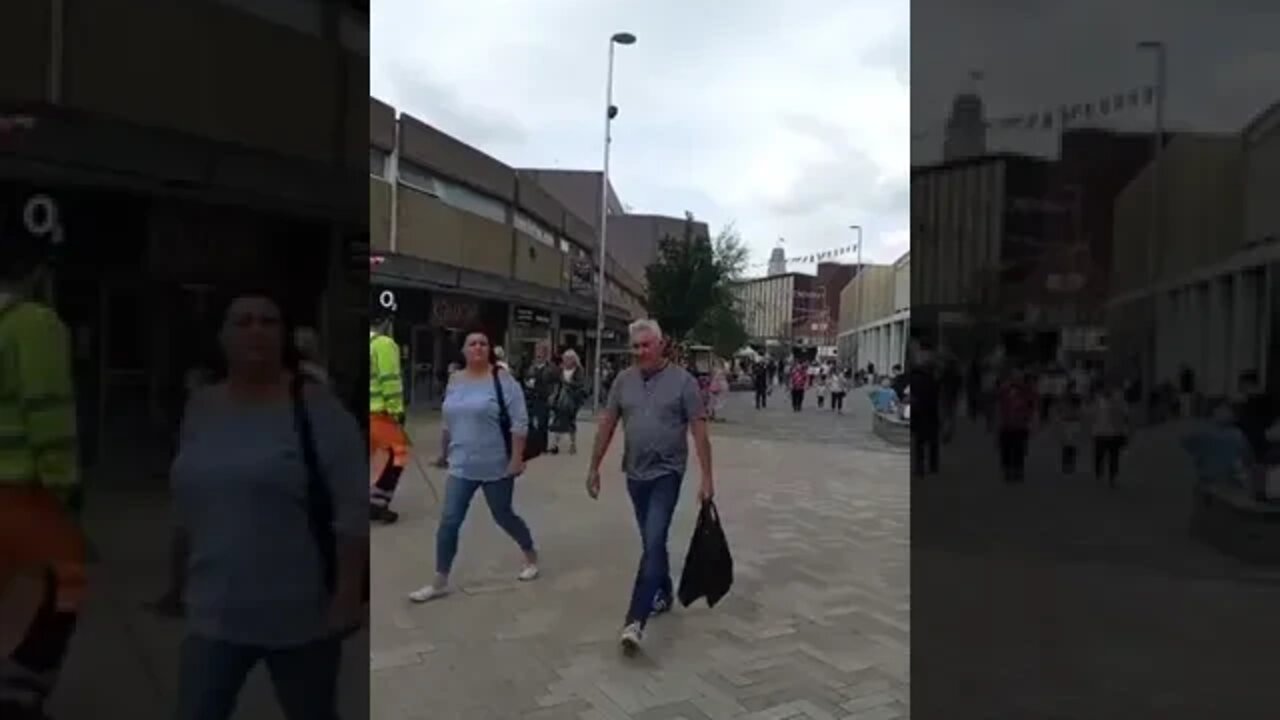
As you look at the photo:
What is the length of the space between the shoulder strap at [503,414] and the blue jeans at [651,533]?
0.94m

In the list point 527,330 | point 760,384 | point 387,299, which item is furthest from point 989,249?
point 760,384

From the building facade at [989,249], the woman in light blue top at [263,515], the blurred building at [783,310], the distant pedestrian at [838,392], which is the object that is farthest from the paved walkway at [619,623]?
the distant pedestrian at [838,392]

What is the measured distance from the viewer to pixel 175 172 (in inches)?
79.2

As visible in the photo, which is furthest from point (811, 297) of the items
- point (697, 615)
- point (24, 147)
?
point (24, 147)

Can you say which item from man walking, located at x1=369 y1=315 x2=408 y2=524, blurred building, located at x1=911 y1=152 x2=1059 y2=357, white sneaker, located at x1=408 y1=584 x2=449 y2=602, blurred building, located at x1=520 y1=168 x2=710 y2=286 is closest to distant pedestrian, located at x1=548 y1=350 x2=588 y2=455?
blurred building, located at x1=520 y1=168 x2=710 y2=286

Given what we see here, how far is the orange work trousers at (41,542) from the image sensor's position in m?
1.95

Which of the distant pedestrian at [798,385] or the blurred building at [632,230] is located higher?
the blurred building at [632,230]

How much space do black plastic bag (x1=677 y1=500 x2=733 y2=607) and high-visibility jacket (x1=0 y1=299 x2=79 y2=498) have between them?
2.95m

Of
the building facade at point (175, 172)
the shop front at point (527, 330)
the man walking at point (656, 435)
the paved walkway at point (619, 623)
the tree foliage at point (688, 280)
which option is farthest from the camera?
the shop front at point (527, 330)

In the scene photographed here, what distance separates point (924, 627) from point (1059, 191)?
1.30 metres

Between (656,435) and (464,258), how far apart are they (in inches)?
127

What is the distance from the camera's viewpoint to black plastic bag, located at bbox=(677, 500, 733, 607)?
14.9 feet

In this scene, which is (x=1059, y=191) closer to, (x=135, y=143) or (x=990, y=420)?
(x=990, y=420)

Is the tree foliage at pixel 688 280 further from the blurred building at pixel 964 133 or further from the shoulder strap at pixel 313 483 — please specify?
the shoulder strap at pixel 313 483
